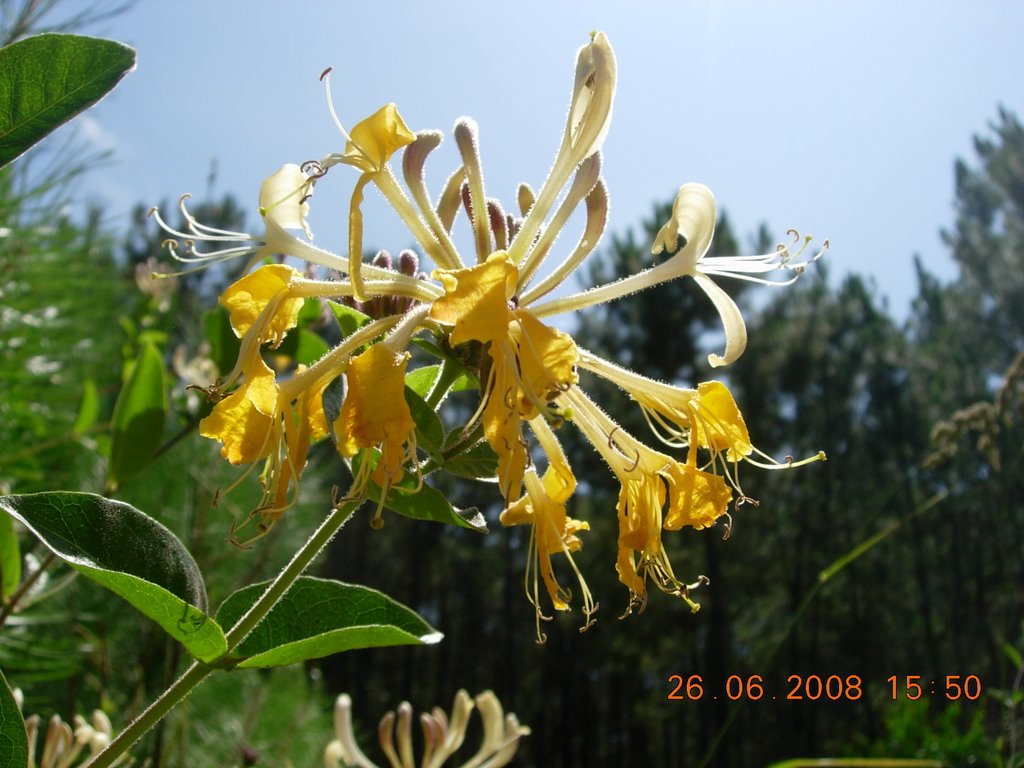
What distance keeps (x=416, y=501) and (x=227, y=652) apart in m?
0.21

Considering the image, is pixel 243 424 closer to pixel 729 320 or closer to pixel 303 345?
A: pixel 729 320

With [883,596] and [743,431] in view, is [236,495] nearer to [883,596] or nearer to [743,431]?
[743,431]

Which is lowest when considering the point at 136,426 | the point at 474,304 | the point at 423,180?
the point at 474,304

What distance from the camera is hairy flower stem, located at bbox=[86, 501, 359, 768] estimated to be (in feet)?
2.20

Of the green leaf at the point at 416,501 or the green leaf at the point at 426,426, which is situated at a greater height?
the green leaf at the point at 426,426

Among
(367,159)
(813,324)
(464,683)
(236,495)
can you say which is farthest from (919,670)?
(367,159)

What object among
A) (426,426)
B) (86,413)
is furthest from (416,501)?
(86,413)

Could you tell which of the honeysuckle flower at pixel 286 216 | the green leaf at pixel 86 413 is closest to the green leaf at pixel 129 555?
the honeysuckle flower at pixel 286 216

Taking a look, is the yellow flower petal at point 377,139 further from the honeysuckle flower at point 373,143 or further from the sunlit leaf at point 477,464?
the sunlit leaf at point 477,464

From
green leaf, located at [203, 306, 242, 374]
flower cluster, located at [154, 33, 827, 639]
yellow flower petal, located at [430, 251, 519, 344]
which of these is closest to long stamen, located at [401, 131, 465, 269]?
flower cluster, located at [154, 33, 827, 639]

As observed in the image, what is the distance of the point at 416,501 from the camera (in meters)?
0.84

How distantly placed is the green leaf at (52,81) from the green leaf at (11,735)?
41cm

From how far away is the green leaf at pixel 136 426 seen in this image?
1.33 m

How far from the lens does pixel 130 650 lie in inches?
90.3
